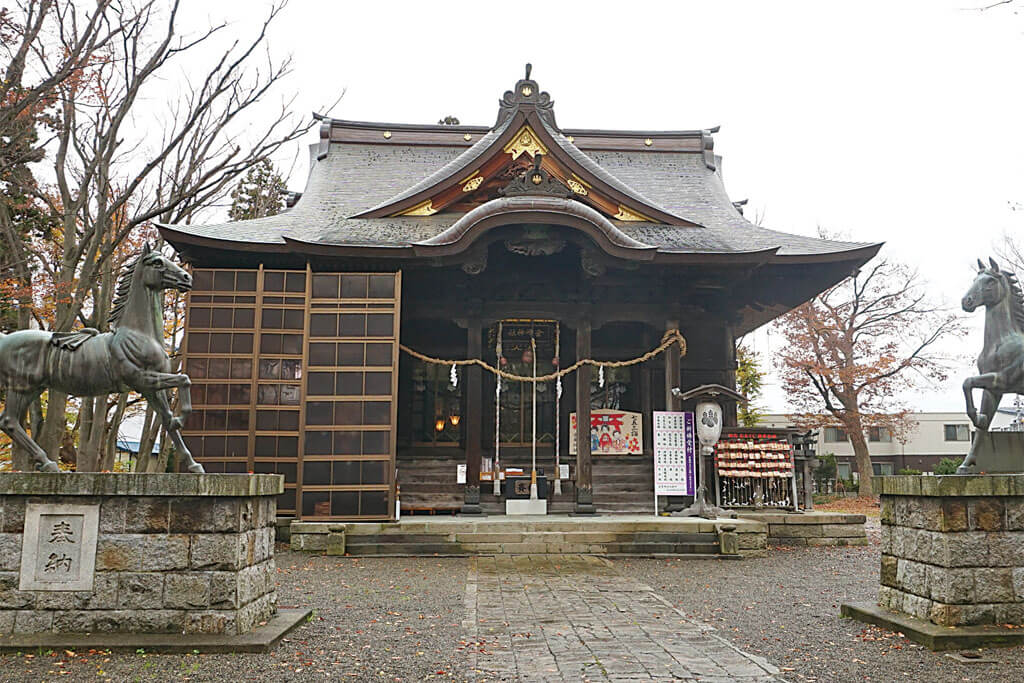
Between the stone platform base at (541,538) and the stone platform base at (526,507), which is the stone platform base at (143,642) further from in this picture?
the stone platform base at (526,507)

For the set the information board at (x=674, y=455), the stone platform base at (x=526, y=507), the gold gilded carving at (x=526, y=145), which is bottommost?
the stone platform base at (x=526, y=507)

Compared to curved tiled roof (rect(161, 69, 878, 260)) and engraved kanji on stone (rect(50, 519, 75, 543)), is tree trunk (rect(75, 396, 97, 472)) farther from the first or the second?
engraved kanji on stone (rect(50, 519, 75, 543))

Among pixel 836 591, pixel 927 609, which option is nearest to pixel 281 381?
pixel 836 591

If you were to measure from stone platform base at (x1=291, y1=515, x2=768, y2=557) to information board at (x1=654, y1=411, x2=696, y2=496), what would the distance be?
157cm

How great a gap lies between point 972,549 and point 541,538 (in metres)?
6.48

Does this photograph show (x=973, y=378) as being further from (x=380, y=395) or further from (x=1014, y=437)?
(x=380, y=395)

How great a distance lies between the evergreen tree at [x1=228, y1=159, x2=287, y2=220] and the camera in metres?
22.9

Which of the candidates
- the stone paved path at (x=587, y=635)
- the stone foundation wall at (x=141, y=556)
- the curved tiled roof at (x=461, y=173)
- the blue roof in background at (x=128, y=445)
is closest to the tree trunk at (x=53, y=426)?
the curved tiled roof at (x=461, y=173)

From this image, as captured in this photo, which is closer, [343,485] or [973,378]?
[973,378]

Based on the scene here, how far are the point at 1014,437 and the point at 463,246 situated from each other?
7781 mm

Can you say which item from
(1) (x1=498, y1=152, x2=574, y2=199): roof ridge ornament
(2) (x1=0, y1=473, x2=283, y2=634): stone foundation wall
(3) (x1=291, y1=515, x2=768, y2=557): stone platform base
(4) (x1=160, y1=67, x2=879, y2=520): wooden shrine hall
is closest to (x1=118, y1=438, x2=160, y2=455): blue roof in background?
(4) (x1=160, y1=67, x2=879, y2=520): wooden shrine hall

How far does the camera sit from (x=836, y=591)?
866cm

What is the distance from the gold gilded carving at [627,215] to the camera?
48.4 ft

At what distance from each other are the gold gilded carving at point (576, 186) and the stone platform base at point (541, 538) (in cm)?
607
